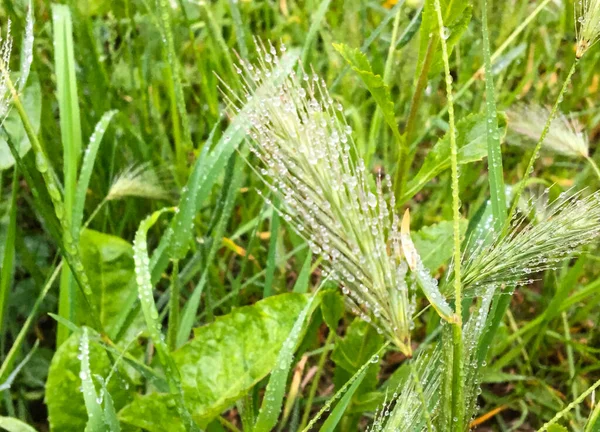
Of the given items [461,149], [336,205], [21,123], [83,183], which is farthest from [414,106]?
[21,123]

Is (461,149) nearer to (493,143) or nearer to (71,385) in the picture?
(493,143)

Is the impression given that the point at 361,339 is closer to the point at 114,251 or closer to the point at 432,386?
the point at 432,386

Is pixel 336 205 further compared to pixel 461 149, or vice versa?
pixel 461 149

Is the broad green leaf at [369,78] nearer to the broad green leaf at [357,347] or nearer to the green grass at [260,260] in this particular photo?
the green grass at [260,260]

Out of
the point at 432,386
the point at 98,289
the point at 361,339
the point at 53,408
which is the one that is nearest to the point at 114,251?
the point at 98,289

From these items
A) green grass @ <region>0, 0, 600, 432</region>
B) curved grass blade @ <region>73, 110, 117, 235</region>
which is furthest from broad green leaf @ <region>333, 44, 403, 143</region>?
curved grass blade @ <region>73, 110, 117, 235</region>

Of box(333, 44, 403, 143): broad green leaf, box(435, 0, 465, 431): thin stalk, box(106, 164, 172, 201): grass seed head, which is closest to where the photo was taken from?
box(435, 0, 465, 431): thin stalk

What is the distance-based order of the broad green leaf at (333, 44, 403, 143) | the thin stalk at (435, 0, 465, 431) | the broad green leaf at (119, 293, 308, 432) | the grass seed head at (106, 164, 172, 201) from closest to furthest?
the thin stalk at (435, 0, 465, 431), the broad green leaf at (333, 44, 403, 143), the broad green leaf at (119, 293, 308, 432), the grass seed head at (106, 164, 172, 201)

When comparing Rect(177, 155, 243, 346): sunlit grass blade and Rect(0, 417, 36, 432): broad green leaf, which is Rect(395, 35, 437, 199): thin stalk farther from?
Rect(0, 417, 36, 432): broad green leaf
